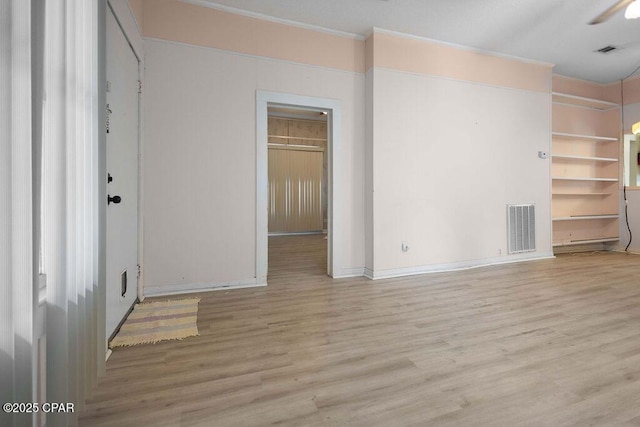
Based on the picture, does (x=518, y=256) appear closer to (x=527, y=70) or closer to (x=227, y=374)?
(x=527, y=70)

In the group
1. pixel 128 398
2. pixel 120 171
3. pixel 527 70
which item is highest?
pixel 527 70

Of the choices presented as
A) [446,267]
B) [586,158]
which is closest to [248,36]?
[446,267]

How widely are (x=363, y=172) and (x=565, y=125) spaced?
4.17 meters

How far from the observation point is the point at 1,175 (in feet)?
2.58

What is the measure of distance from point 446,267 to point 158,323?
3.40m

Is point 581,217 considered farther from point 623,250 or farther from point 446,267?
point 446,267

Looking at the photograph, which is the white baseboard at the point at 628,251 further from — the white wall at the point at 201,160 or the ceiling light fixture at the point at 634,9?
the white wall at the point at 201,160

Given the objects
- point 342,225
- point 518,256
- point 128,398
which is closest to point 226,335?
point 128,398

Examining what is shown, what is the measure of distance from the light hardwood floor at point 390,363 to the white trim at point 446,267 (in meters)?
0.55

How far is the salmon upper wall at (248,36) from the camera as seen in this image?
9.59 feet

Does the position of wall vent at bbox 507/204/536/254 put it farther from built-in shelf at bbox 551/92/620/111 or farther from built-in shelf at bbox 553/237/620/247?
built-in shelf at bbox 551/92/620/111

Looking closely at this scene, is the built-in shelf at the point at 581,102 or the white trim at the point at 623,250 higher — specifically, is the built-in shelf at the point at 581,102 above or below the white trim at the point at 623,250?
above

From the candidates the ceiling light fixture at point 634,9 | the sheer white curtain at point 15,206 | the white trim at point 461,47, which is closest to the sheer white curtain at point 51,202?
the sheer white curtain at point 15,206

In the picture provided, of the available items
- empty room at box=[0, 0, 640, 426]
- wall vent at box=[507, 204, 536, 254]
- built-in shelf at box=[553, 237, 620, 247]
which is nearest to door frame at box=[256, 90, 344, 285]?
empty room at box=[0, 0, 640, 426]
